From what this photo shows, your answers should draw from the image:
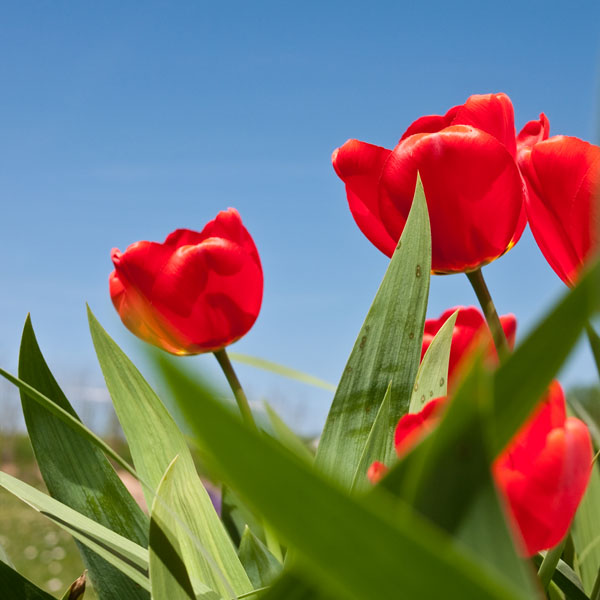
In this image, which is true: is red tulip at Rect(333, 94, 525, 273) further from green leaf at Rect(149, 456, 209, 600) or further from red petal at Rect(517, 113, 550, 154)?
green leaf at Rect(149, 456, 209, 600)

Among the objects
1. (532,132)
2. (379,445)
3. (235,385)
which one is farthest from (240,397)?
(532,132)

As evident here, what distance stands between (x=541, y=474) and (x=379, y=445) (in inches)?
4.4

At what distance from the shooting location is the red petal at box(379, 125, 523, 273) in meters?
0.33

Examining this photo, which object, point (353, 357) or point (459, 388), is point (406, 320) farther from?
point (459, 388)

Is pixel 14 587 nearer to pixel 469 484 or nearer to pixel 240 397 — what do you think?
pixel 240 397

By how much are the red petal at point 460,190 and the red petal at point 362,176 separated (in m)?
0.02

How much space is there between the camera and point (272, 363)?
1.87 ft

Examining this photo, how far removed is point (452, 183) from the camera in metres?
0.34

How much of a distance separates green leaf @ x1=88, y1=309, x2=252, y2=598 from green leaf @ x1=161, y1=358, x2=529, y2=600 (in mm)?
222

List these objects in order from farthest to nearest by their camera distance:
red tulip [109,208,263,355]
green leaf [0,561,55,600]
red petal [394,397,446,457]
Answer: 1. red tulip [109,208,263,355]
2. green leaf [0,561,55,600]
3. red petal [394,397,446,457]

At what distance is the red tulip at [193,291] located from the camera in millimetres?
448

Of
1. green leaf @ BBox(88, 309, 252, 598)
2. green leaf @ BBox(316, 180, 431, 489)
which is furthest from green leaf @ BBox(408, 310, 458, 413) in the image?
green leaf @ BBox(88, 309, 252, 598)

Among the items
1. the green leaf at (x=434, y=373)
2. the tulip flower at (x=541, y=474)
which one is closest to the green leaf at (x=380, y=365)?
the green leaf at (x=434, y=373)

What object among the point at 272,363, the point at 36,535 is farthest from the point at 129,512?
the point at 36,535
